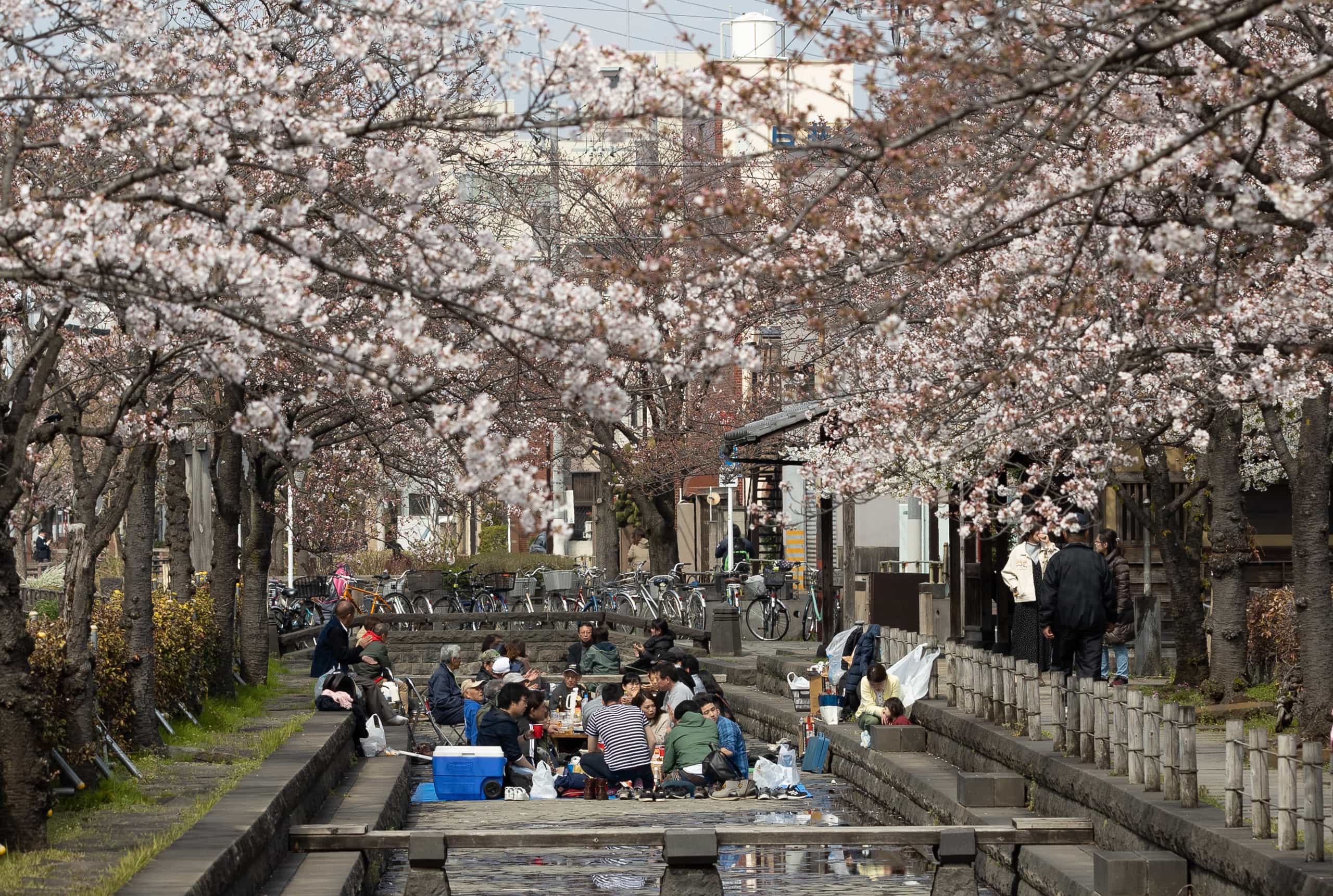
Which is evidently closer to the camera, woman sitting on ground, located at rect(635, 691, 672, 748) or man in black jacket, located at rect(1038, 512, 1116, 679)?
man in black jacket, located at rect(1038, 512, 1116, 679)

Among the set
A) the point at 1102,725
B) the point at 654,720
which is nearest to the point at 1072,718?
the point at 1102,725

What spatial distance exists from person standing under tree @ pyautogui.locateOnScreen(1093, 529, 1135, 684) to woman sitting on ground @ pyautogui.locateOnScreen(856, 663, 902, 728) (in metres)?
2.33

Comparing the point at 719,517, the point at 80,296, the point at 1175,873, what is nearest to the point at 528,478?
the point at 80,296

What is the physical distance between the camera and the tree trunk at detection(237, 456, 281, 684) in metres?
25.1

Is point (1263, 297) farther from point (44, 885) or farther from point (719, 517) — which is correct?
point (719, 517)

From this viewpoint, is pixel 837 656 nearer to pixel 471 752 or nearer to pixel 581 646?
pixel 471 752

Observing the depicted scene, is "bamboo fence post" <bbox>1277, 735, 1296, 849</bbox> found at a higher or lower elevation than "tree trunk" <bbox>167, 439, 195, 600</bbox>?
lower

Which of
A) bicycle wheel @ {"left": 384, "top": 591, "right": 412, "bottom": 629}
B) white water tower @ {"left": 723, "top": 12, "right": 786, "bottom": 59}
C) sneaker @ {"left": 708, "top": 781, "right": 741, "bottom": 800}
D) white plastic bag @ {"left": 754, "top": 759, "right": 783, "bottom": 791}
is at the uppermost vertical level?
white water tower @ {"left": 723, "top": 12, "right": 786, "bottom": 59}

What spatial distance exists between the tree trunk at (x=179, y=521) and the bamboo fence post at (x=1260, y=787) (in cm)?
1262

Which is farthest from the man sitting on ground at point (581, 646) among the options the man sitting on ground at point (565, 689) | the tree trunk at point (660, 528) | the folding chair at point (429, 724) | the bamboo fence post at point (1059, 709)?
the bamboo fence post at point (1059, 709)

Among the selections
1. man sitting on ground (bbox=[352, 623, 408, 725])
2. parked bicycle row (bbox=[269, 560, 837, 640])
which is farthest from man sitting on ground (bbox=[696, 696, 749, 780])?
parked bicycle row (bbox=[269, 560, 837, 640])

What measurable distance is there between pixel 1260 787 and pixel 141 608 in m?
9.60

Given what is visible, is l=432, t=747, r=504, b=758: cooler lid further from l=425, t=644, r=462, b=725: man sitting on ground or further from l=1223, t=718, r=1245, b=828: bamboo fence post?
l=1223, t=718, r=1245, b=828: bamboo fence post

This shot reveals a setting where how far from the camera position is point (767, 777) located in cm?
1805
